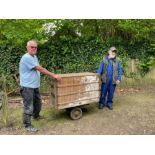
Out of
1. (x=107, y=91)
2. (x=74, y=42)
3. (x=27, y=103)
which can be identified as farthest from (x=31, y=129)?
(x=74, y=42)

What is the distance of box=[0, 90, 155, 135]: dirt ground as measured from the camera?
609 centimetres

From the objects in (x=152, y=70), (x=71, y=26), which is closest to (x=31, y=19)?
(x=71, y=26)

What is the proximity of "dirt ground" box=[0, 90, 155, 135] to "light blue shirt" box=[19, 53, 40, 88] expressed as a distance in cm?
106

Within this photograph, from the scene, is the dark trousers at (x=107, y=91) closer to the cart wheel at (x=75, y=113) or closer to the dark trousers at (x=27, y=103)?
the cart wheel at (x=75, y=113)

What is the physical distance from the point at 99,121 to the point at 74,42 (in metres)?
4.48

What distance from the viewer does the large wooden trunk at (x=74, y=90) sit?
251 inches

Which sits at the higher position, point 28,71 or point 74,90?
point 28,71

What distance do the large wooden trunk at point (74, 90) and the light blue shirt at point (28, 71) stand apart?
0.58 m

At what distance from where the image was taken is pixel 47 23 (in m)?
9.95

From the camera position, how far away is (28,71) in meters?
5.95

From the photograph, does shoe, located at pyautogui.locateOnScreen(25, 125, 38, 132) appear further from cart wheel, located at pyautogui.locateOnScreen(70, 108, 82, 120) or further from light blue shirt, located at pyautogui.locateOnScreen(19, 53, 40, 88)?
cart wheel, located at pyautogui.locateOnScreen(70, 108, 82, 120)

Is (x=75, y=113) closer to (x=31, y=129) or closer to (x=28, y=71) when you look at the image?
(x=31, y=129)

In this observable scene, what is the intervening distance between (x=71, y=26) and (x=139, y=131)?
583 centimetres

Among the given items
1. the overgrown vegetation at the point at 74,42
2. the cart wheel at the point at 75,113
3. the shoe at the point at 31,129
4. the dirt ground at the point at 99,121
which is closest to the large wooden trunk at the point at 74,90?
the cart wheel at the point at 75,113
